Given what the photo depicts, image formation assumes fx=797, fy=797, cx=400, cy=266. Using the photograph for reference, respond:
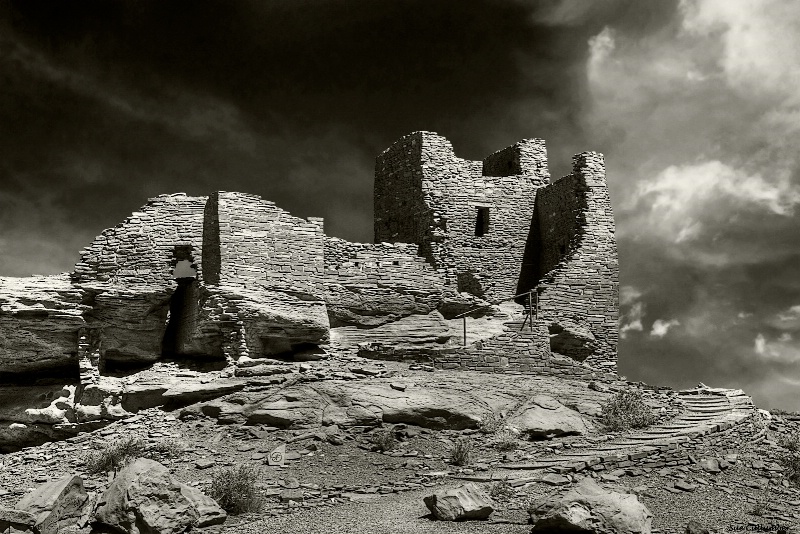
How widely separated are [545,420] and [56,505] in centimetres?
1133

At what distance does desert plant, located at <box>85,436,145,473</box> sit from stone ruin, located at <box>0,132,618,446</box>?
3.93m

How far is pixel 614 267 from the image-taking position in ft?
87.9

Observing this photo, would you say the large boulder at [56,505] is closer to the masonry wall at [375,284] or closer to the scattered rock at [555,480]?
the scattered rock at [555,480]

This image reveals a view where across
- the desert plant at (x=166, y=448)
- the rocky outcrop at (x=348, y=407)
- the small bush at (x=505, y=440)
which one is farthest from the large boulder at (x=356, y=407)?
the desert plant at (x=166, y=448)

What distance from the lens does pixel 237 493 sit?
50.9 ft

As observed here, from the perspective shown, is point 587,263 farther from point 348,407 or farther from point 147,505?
point 147,505

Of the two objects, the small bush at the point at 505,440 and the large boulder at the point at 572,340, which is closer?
the small bush at the point at 505,440

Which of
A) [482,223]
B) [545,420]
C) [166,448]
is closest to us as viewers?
[166,448]

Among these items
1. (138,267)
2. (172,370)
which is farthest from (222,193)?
(172,370)

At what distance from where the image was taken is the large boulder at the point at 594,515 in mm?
12539

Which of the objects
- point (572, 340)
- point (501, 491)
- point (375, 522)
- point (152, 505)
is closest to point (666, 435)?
point (501, 491)

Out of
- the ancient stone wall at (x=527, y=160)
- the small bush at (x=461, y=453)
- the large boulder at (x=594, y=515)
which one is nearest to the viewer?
the large boulder at (x=594, y=515)

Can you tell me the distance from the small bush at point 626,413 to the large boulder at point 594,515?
6.99 meters

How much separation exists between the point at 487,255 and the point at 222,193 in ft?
31.6
